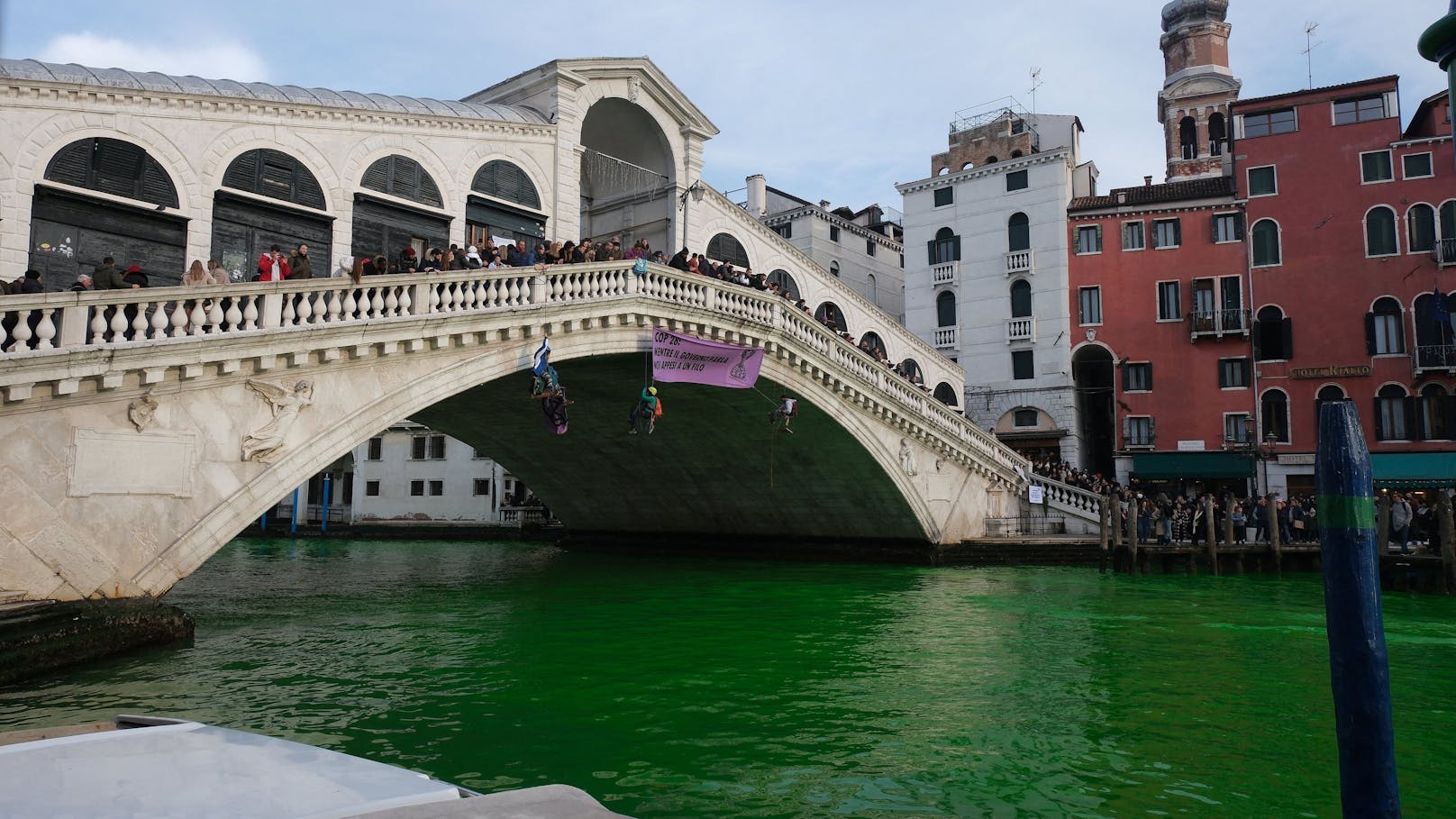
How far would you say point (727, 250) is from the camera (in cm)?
2297

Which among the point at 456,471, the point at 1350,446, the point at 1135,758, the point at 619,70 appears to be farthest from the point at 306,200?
the point at 456,471

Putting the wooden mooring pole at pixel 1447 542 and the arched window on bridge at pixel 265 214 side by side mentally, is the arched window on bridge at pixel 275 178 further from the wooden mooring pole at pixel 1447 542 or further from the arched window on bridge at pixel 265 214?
the wooden mooring pole at pixel 1447 542

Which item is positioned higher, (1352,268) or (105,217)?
(1352,268)

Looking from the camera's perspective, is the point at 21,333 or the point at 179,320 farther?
the point at 179,320

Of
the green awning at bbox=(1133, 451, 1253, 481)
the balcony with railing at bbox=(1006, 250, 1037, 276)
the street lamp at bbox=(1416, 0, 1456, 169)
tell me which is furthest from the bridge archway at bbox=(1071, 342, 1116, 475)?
the street lamp at bbox=(1416, 0, 1456, 169)

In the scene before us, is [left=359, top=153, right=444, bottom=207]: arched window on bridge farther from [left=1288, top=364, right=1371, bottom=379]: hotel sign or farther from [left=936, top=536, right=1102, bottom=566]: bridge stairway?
[left=1288, top=364, right=1371, bottom=379]: hotel sign

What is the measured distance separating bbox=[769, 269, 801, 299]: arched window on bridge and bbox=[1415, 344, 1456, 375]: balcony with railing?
16043 millimetres

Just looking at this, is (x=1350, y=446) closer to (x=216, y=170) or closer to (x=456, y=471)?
(x=216, y=170)

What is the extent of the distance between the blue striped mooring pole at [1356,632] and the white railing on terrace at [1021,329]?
27372 mm

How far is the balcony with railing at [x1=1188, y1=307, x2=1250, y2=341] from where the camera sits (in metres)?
27.8

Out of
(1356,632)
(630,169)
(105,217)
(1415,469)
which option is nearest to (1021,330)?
(1415,469)

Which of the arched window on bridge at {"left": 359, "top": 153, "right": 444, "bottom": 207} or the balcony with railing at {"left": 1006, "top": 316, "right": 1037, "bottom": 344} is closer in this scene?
the arched window on bridge at {"left": 359, "top": 153, "right": 444, "bottom": 207}

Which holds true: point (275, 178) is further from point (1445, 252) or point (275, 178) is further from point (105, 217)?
point (1445, 252)

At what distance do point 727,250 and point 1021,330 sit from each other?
38.4 feet
